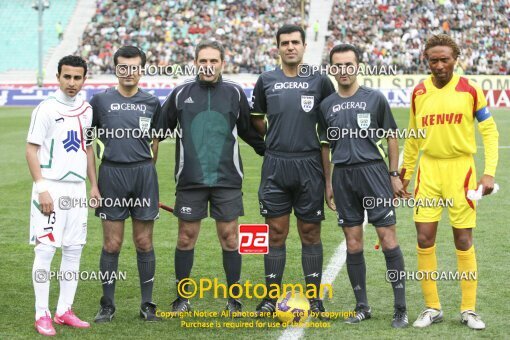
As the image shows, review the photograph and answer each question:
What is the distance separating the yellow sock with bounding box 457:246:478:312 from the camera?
632 centimetres

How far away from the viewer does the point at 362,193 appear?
20.9 ft

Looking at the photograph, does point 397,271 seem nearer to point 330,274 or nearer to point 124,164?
point 330,274

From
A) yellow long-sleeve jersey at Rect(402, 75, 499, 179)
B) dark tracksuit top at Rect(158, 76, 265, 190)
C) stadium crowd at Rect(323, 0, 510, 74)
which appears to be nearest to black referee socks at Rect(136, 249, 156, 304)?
dark tracksuit top at Rect(158, 76, 265, 190)

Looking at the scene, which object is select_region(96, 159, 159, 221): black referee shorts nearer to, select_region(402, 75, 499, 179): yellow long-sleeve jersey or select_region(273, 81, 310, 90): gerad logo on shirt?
select_region(273, 81, 310, 90): gerad logo on shirt

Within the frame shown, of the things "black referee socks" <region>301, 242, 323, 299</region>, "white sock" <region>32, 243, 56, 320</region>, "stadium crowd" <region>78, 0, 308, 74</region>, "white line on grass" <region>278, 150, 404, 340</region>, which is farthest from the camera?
"stadium crowd" <region>78, 0, 308, 74</region>

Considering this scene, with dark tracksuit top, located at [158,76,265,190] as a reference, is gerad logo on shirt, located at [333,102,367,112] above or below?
above

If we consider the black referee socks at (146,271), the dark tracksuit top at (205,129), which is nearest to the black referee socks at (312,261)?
the dark tracksuit top at (205,129)

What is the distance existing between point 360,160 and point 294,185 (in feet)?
1.95

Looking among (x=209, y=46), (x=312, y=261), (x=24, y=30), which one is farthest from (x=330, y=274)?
(x=24, y=30)

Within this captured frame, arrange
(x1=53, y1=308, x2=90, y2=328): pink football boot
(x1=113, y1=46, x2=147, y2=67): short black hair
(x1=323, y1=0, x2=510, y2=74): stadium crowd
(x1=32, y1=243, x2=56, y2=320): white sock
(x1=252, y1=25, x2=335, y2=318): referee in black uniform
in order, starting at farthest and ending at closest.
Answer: (x1=323, y1=0, x2=510, y2=74): stadium crowd → (x1=252, y1=25, x2=335, y2=318): referee in black uniform → (x1=113, y1=46, x2=147, y2=67): short black hair → (x1=53, y1=308, x2=90, y2=328): pink football boot → (x1=32, y1=243, x2=56, y2=320): white sock

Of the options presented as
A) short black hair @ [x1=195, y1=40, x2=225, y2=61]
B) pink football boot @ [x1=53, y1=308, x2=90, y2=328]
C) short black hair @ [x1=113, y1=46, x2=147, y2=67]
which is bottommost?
A: pink football boot @ [x1=53, y1=308, x2=90, y2=328]

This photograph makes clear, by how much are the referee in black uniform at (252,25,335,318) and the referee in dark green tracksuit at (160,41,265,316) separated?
0.79 feet

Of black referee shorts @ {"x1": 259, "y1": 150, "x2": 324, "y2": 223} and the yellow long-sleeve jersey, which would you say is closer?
the yellow long-sleeve jersey

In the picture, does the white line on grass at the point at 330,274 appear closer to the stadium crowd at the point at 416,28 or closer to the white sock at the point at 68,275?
the white sock at the point at 68,275
